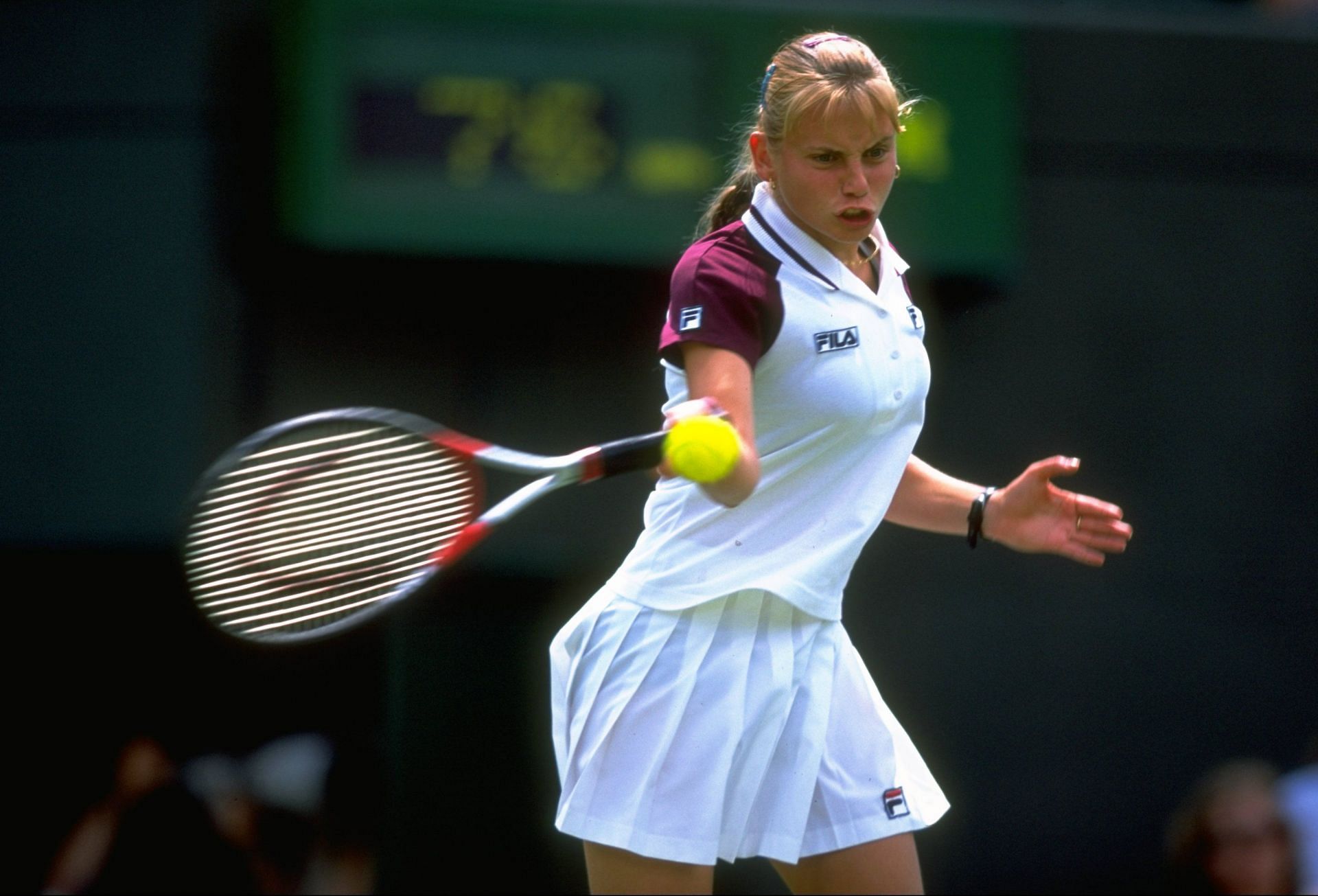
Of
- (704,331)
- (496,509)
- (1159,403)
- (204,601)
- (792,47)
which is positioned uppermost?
(792,47)

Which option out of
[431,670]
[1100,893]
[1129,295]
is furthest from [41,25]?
[1100,893]

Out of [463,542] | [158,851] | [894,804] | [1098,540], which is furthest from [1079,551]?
[158,851]

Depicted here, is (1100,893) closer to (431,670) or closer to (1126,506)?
(1126,506)

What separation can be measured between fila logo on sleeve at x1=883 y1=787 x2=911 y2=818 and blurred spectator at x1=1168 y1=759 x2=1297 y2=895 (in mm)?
1995

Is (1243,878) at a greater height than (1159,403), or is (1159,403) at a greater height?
(1159,403)

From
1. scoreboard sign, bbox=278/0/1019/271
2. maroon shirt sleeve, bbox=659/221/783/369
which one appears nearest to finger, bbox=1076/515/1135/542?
maroon shirt sleeve, bbox=659/221/783/369

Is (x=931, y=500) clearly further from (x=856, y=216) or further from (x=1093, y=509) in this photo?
(x=856, y=216)

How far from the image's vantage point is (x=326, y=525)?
253cm

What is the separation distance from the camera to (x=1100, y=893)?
572 centimetres

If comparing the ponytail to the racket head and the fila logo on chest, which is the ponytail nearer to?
the fila logo on chest

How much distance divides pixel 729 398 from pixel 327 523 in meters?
0.62

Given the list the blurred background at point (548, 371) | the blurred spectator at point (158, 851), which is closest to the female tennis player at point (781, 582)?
the blurred spectator at point (158, 851)

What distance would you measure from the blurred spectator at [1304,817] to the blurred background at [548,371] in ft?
3.86

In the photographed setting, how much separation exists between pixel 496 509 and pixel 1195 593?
3774mm
